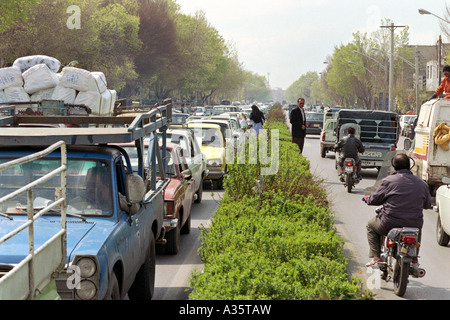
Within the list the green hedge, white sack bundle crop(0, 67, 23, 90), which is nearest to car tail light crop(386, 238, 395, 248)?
the green hedge

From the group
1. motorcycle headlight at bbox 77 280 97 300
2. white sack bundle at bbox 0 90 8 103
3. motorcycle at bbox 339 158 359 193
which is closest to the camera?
motorcycle headlight at bbox 77 280 97 300

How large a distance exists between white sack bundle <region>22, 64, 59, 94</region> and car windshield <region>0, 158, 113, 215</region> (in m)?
10.2

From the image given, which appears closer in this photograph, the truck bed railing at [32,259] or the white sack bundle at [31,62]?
the truck bed railing at [32,259]

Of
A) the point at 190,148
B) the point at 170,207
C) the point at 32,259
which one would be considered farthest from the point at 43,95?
the point at 32,259

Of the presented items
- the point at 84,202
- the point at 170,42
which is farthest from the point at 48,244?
the point at 170,42

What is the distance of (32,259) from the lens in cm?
421

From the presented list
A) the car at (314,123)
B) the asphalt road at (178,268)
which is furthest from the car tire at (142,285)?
the car at (314,123)

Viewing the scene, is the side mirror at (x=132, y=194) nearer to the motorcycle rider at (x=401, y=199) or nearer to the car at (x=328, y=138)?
the motorcycle rider at (x=401, y=199)

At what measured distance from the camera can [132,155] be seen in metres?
12.2

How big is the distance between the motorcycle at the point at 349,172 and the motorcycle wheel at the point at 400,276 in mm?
9149

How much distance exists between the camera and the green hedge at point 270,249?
5406mm

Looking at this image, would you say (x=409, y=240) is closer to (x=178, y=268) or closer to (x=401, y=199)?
(x=401, y=199)

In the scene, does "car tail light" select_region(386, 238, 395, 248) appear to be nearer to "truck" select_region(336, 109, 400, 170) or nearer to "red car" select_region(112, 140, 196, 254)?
"red car" select_region(112, 140, 196, 254)

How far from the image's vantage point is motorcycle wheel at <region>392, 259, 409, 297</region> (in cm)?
790
